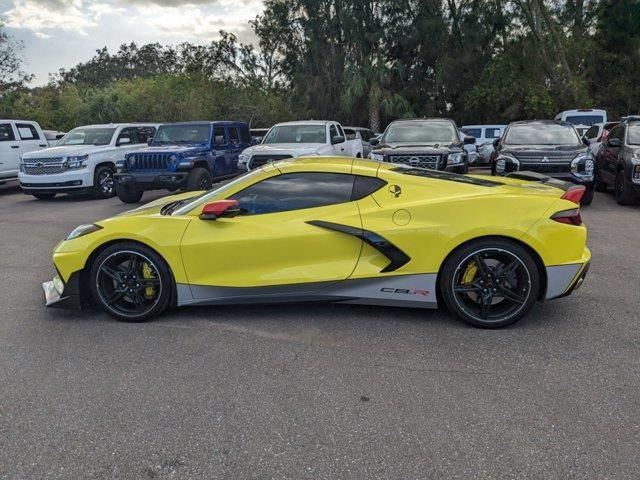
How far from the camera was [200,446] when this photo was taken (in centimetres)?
281

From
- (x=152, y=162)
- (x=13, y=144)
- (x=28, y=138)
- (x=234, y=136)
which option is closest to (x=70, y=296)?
(x=152, y=162)

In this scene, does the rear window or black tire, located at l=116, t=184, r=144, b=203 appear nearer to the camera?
the rear window

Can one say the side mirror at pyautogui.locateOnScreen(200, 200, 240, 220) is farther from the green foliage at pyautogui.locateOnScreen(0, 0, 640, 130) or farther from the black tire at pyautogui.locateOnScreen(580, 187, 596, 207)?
the green foliage at pyautogui.locateOnScreen(0, 0, 640, 130)

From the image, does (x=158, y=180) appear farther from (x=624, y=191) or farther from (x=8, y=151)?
(x=624, y=191)

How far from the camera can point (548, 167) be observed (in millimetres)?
9797

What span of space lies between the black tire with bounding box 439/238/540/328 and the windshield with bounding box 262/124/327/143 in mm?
8755

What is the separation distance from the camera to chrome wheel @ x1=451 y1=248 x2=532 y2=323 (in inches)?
166

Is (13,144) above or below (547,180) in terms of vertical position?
above

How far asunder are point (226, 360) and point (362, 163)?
204 centimetres

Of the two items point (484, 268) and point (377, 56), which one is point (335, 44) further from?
point (484, 268)

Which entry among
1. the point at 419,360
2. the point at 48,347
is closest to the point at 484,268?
the point at 419,360

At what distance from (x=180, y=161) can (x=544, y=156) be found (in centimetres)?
717

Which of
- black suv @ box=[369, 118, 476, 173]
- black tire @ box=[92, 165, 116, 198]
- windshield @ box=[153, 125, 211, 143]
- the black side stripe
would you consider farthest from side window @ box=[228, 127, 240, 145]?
the black side stripe

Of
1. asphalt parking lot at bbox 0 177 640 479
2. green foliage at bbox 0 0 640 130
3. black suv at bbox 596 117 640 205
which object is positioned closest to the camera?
asphalt parking lot at bbox 0 177 640 479
